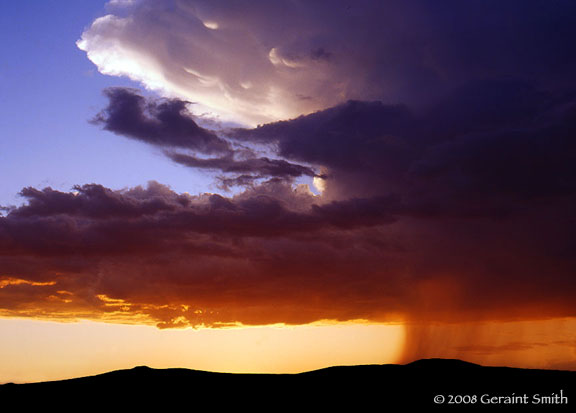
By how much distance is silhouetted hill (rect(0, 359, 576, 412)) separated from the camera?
98562 millimetres

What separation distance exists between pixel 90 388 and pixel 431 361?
262 feet

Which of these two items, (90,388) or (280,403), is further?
(90,388)

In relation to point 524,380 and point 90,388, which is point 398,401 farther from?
point 90,388

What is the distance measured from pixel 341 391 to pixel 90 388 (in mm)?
56065

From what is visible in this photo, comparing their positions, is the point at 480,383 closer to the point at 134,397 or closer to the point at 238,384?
the point at 238,384

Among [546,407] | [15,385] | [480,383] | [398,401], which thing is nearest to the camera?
[546,407]

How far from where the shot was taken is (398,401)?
101m

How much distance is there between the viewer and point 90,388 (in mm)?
123562

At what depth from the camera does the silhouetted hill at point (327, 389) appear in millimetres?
98562

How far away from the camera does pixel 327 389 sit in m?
115

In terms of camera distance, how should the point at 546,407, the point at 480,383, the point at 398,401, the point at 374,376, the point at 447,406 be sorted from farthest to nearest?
the point at 374,376
the point at 480,383
the point at 398,401
the point at 447,406
the point at 546,407

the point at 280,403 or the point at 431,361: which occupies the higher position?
the point at 431,361

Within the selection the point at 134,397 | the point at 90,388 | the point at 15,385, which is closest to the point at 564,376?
the point at 134,397

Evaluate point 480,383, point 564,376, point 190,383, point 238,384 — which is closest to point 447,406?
point 480,383
